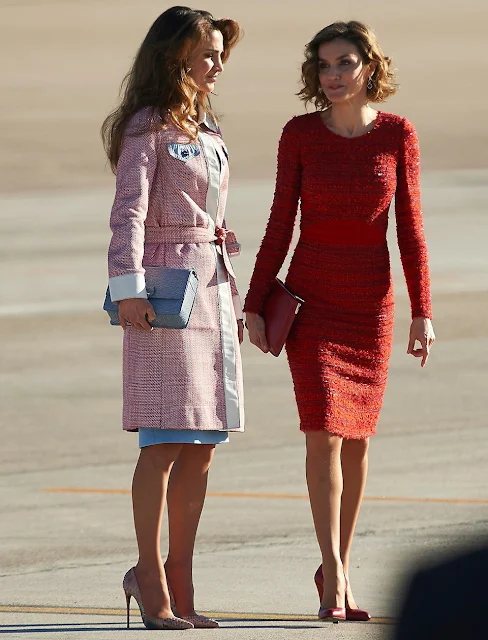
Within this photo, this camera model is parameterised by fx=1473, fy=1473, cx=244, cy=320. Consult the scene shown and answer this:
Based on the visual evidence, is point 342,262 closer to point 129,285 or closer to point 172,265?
point 172,265

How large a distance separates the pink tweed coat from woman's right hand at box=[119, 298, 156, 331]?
0.15 ft

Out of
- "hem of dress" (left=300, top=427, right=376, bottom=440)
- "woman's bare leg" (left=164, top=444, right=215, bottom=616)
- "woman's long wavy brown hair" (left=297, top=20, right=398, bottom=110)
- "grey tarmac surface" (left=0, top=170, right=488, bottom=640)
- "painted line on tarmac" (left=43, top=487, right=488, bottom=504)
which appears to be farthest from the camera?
"painted line on tarmac" (left=43, top=487, right=488, bottom=504)

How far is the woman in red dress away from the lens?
4.35 meters

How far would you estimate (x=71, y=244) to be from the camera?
637 inches

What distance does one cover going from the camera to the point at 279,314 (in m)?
4.38

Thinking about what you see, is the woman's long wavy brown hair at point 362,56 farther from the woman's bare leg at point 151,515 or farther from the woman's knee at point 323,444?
the woman's bare leg at point 151,515

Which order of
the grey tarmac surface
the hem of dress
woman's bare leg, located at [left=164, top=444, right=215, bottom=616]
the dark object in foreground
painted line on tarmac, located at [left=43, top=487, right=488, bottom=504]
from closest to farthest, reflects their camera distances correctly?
the dark object in foreground < woman's bare leg, located at [left=164, top=444, right=215, bottom=616] < the hem of dress < the grey tarmac surface < painted line on tarmac, located at [left=43, top=487, right=488, bottom=504]

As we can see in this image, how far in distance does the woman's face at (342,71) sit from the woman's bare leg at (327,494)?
3.33ft

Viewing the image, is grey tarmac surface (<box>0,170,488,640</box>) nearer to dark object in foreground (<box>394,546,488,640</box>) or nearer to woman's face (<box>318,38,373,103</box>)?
dark object in foreground (<box>394,546,488,640</box>)

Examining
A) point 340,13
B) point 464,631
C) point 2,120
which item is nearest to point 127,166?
point 464,631

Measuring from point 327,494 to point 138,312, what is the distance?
0.82 m

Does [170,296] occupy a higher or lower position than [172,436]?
higher

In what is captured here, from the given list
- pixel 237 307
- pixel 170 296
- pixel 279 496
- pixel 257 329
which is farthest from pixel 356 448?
pixel 279 496

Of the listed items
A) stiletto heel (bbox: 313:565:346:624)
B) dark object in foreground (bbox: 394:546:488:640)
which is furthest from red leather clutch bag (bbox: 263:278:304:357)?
dark object in foreground (bbox: 394:546:488:640)
